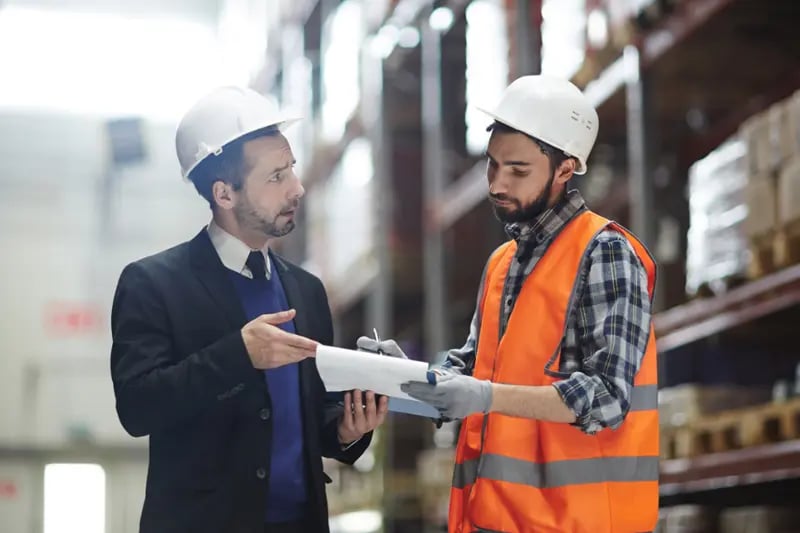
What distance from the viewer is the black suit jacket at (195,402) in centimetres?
343

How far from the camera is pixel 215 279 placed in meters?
3.68

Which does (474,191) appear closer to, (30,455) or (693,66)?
(693,66)

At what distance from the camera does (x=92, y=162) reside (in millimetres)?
16516

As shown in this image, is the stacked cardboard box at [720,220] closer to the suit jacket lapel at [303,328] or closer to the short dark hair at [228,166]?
the suit jacket lapel at [303,328]

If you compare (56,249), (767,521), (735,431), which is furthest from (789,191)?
(56,249)

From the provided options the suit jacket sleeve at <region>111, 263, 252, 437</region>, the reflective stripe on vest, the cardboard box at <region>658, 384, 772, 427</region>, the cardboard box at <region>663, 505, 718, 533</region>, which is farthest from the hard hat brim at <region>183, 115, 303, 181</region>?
the cardboard box at <region>663, 505, 718, 533</region>

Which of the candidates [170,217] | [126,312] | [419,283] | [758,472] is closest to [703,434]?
[758,472]

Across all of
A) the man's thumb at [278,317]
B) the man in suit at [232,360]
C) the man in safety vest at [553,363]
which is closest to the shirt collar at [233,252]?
the man in suit at [232,360]

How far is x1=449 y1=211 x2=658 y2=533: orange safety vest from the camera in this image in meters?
3.36

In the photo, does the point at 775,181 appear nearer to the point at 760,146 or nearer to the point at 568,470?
the point at 760,146

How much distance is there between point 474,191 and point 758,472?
3847mm

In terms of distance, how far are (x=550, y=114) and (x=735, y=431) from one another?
8.59 ft

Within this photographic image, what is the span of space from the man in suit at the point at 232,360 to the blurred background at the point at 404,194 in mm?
2270

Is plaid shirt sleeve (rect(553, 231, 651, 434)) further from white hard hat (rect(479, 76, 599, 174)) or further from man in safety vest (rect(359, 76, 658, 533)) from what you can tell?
white hard hat (rect(479, 76, 599, 174))
